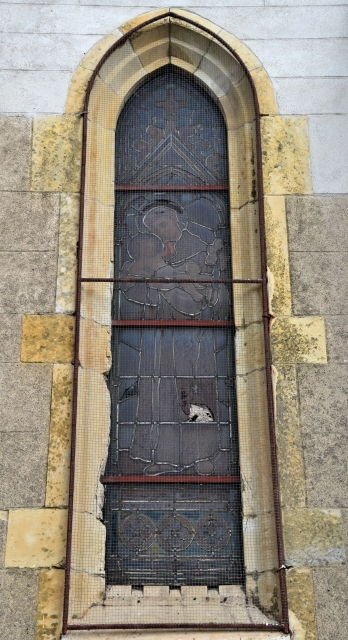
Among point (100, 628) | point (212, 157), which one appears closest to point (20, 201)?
point (212, 157)

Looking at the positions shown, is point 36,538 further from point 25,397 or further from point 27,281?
point 27,281

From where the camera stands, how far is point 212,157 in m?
4.97

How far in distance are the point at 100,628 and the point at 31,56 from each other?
144 inches

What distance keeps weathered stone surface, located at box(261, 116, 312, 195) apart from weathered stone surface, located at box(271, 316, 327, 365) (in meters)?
0.89

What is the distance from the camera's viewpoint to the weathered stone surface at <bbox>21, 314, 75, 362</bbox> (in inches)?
164

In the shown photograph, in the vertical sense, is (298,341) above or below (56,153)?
below

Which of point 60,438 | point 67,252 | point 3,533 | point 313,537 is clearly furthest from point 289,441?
point 67,252

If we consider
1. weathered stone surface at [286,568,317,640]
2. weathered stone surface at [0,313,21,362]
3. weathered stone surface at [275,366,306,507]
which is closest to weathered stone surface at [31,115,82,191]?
weathered stone surface at [0,313,21,362]

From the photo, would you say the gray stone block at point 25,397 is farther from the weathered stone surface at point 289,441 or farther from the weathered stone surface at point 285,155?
the weathered stone surface at point 285,155

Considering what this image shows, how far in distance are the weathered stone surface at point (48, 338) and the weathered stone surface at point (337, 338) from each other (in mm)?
1521

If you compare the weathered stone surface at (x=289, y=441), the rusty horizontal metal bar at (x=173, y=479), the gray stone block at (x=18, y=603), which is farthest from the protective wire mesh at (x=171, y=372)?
the gray stone block at (x=18, y=603)

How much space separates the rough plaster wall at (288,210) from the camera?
392cm

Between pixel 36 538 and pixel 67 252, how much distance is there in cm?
170

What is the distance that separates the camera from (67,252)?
174 inches
